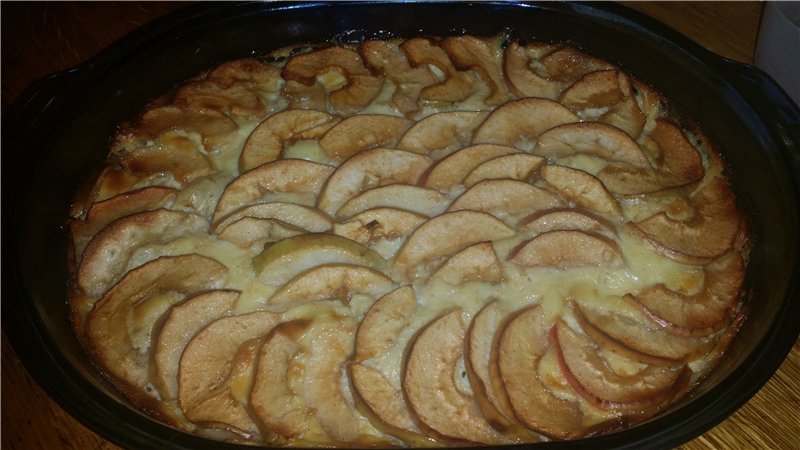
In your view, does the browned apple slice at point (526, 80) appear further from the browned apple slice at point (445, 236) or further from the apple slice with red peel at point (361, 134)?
the browned apple slice at point (445, 236)

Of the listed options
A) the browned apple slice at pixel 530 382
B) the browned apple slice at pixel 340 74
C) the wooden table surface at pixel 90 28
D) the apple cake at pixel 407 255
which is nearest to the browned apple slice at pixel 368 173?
the apple cake at pixel 407 255

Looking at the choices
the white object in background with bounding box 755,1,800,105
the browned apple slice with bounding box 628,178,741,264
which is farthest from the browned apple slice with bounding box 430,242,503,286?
the white object in background with bounding box 755,1,800,105

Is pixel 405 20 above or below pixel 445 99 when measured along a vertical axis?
above

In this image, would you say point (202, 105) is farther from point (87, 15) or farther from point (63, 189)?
point (87, 15)

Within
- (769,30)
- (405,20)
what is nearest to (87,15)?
(405,20)

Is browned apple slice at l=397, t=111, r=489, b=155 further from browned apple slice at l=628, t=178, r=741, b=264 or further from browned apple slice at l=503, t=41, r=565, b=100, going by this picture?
browned apple slice at l=628, t=178, r=741, b=264

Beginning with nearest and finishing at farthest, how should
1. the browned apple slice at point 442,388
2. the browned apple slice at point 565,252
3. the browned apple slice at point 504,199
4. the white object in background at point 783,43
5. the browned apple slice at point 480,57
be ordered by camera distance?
the browned apple slice at point 442,388 → the browned apple slice at point 565,252 → the browned apple slice at point 504,199 → the white object in background at point 783,43 → the browned apple slice at point 480,57
